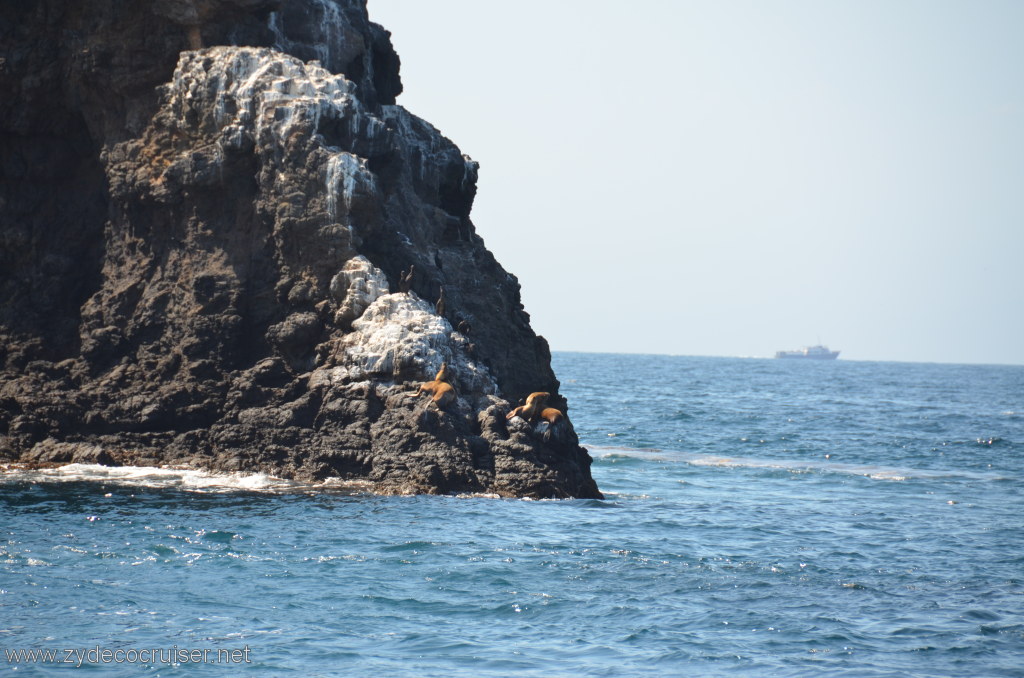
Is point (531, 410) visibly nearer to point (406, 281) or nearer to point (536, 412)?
point (536, 412)

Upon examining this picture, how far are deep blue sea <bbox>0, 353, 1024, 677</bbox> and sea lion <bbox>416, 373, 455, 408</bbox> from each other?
2773 millimetres

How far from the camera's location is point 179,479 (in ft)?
105

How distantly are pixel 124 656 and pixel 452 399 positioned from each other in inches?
571

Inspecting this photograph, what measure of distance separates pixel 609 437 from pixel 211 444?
2625 cm

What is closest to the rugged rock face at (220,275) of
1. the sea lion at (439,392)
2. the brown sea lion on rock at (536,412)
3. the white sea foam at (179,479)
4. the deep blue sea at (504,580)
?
the sea lion at (439,392)

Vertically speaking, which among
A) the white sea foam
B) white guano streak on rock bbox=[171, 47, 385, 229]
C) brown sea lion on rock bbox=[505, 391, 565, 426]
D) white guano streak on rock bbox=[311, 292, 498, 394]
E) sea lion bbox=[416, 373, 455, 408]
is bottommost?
the white sea foam

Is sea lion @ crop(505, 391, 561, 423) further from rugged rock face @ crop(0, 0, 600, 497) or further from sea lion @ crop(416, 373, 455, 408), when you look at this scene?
sea lion @ crop(416, 373, 455, 408)

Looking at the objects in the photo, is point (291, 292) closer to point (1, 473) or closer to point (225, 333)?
point (225, 333)

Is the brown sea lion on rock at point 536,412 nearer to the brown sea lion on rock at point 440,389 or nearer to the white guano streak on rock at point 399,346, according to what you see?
the white guano streak on rock at point 399,346

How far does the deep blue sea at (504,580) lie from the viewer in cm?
1956

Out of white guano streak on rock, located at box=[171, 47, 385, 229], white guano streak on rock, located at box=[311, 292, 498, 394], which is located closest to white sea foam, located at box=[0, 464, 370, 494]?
white guano streak on rock, located at box=[311, 292, 498, 394]

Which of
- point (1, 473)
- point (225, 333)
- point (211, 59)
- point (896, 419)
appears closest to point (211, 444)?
point (225, 333)

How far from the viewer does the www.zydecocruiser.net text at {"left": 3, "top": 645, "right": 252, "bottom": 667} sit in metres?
18.3

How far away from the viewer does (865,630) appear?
70.9ft
